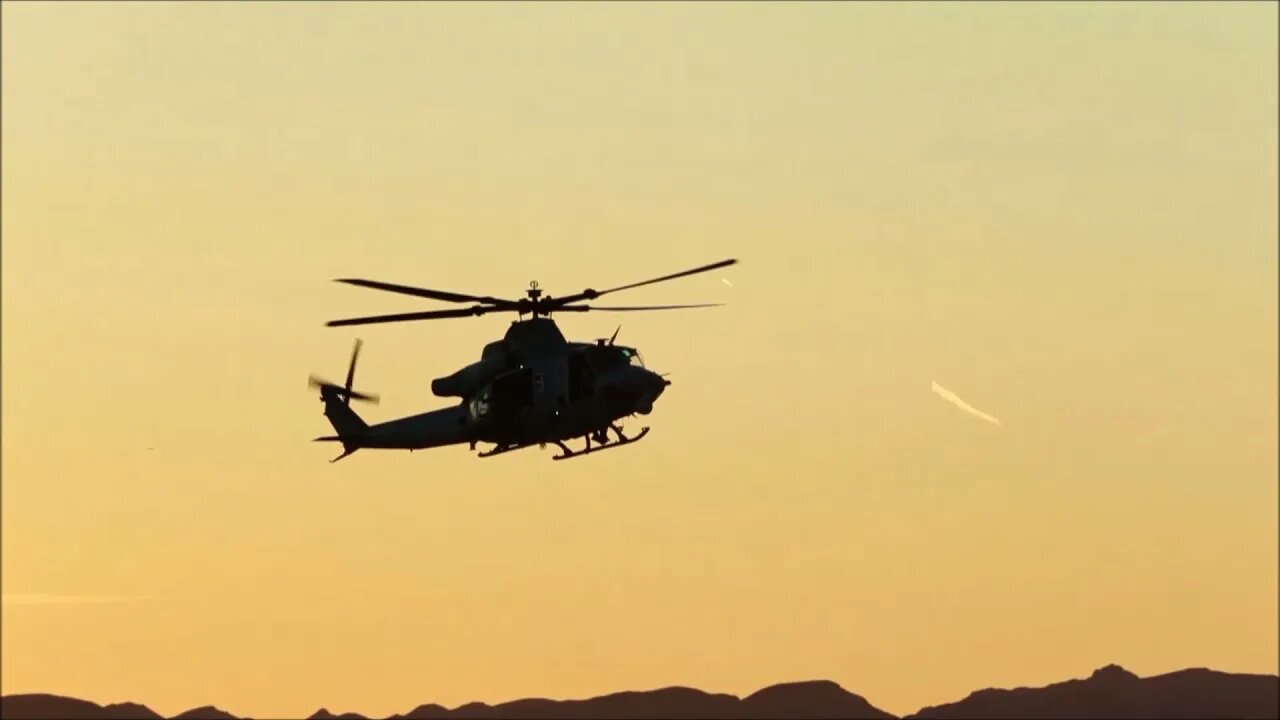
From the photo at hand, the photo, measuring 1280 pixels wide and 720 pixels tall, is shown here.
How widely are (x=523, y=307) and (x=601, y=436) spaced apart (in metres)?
6.52

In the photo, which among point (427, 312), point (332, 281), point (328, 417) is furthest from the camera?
point (328, 417)

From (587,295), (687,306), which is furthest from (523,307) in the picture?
(687,306)

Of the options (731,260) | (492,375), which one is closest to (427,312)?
(492,375)

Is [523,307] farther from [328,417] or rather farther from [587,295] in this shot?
[328,417]

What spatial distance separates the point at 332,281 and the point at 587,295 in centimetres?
1527

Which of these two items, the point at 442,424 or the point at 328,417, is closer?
the point at 442,424

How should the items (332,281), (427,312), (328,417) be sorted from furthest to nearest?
1. (328,417)
2. (427,312)
3. (332,281)

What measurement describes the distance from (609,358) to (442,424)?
8.52 meters

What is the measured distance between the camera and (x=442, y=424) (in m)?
125

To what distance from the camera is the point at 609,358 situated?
121750mm

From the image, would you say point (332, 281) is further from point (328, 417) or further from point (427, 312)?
point (328, 417)

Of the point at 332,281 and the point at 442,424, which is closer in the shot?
the point at 332,281

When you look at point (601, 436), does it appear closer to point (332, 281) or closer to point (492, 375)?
point (492, 375)

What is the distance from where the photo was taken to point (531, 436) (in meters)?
121
